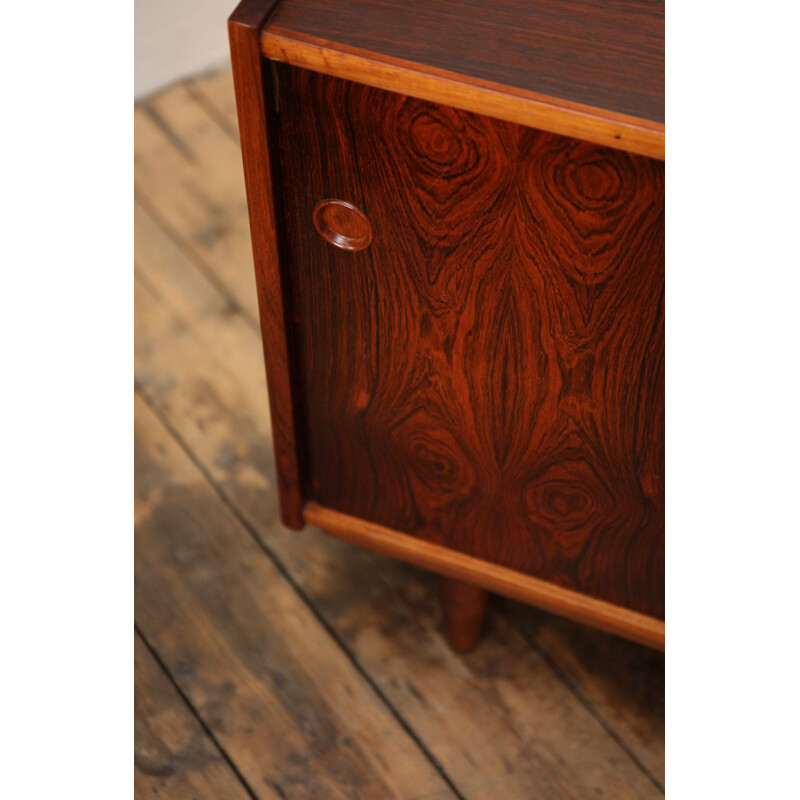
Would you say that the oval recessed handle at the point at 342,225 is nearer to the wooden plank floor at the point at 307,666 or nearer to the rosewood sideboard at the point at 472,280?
the rosewood sideboard at the point at 472,280

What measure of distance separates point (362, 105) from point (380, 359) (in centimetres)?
18

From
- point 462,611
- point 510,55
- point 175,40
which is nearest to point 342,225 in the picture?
point 510,55

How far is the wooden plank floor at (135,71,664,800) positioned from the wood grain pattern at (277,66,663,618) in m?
0.20

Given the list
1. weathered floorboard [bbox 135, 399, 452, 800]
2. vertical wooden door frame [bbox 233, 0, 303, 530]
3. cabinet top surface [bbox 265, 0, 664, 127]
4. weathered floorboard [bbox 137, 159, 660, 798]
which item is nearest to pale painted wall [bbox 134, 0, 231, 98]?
weathered floorboard [bbox 137, 159, 660, 798]

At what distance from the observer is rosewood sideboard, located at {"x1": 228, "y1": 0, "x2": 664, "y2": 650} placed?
528mm

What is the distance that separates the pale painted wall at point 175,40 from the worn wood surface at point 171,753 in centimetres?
80

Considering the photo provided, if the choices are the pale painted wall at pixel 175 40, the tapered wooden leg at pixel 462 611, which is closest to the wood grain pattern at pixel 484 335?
the tapered wooden leg at pixel 462 611

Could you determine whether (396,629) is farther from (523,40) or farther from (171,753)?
(523,40)

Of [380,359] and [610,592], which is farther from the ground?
[380,359]

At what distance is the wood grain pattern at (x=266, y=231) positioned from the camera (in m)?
0.55

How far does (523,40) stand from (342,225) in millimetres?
150

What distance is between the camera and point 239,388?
1.15 m
